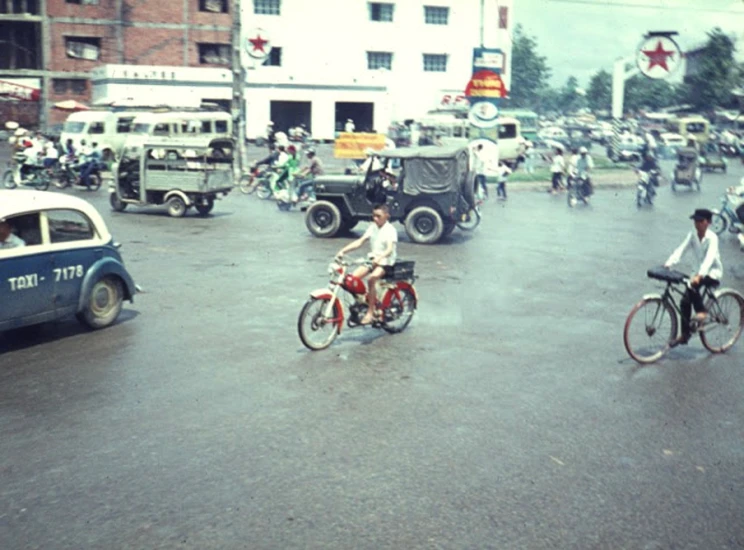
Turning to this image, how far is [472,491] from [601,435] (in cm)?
175

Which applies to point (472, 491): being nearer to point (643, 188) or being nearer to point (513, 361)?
point (513, 361)

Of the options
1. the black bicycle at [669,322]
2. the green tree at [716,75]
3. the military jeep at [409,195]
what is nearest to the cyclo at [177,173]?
the military jeep at [409,195]

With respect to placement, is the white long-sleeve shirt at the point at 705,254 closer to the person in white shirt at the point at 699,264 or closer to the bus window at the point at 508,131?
the person in white shirt at the point at 699,264

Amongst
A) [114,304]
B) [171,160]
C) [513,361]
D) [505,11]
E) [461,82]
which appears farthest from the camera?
[505,11]

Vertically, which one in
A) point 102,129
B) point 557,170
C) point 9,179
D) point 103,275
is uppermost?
point 102,129

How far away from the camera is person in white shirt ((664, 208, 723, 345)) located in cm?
977

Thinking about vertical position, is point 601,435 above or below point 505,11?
below

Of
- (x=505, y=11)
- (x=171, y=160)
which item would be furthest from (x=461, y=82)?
(x=171, y=160)

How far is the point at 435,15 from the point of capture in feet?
201

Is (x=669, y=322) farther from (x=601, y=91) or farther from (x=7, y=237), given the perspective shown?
(x=601, y=91)

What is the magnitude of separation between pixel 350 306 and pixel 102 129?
2884 centimetres

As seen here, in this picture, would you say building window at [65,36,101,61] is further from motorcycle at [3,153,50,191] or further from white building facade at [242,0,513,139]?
motorcycle at [3,153,50,191]

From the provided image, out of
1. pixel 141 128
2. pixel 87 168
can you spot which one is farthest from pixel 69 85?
pixel 87 168

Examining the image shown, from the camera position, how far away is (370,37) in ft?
196
